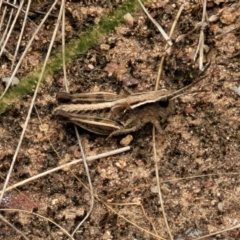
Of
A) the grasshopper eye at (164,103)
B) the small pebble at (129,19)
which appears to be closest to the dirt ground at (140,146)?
the small pebble at (129,19)

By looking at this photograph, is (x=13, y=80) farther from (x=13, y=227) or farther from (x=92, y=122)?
(x=13, y=227)

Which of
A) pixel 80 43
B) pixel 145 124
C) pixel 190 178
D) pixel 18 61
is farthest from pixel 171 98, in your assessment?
pixel 18 61

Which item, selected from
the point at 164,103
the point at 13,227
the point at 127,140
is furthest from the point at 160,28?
the point at 13,227

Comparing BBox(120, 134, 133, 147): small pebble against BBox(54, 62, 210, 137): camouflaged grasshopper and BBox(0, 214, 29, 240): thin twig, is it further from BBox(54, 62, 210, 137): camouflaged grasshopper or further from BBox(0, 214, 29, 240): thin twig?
BBox(0, 214, 29, 240): thin twig

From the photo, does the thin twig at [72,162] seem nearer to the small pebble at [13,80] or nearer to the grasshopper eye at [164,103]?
the grasshopper eye at [164,103]

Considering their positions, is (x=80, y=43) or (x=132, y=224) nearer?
(x=132, y=224)

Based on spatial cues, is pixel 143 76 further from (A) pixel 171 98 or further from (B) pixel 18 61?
(B) pixel 18 61

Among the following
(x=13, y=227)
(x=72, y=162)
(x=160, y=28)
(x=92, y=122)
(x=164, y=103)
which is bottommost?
(x=13, y=227)
